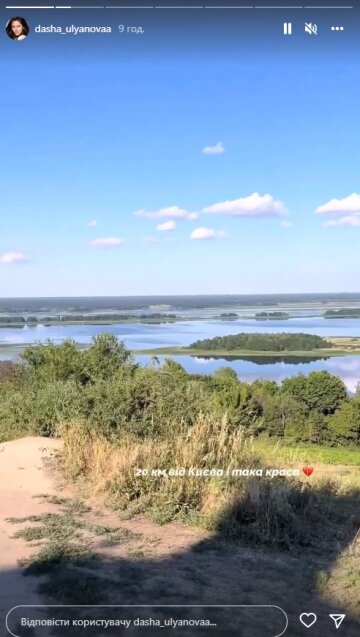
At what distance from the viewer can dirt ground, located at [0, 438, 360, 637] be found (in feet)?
5.83

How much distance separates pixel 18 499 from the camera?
123 inches

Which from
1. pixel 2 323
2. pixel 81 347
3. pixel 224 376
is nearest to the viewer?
pixel 2 323

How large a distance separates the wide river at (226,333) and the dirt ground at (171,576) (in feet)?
3.28

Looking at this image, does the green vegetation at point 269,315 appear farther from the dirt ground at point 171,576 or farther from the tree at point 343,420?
the tree at point 343,420

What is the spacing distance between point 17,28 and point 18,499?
237 cm

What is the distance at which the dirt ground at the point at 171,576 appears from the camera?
1778mm

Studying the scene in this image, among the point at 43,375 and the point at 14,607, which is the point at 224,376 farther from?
the point at 43,375

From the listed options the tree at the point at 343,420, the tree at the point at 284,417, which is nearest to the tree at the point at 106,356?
the tree at the point at 284,417

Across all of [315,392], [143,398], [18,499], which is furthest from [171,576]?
[315,392]

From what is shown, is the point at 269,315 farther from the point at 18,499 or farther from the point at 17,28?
the point at 17,28

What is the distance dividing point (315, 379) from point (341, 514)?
2210 mm

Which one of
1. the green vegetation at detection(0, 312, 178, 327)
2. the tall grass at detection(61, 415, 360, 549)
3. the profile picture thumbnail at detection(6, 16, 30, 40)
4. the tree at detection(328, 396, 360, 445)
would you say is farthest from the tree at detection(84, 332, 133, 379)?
the profile picture thumbnail at detection(6, 16, 30, 40)

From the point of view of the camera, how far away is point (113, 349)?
5.80m

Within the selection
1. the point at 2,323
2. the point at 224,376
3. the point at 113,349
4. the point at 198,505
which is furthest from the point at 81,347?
the point at 198,505
